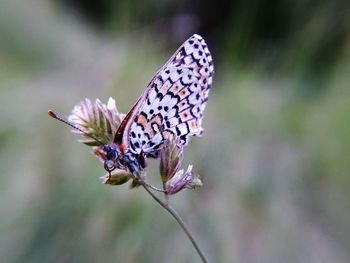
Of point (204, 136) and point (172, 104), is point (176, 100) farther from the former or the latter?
point (204, 136)

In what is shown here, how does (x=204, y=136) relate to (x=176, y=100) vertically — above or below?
above

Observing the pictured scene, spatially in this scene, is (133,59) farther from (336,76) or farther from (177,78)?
(177,78)

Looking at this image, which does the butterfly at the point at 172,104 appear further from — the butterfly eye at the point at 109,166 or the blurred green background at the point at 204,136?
the blurred green background at the point at 204,136

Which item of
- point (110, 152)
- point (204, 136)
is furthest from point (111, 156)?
point (204, 136)

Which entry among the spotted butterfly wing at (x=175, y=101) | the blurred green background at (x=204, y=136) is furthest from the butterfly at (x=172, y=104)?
the blurred green background at (x=204, y=136)

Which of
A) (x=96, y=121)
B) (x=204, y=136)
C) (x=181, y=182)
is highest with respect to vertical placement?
(x=204, y=136)

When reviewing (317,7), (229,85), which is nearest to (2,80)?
(229,85)

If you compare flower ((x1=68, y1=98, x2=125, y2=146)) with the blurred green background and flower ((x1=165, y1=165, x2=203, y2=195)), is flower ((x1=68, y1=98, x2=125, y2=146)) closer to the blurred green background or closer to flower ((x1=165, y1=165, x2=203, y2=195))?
flower ((x1=165, y1=165, x2=203, y2=195))

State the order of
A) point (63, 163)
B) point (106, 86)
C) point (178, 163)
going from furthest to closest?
point (106, 86)
point (63, 163)
point (178, 163)
